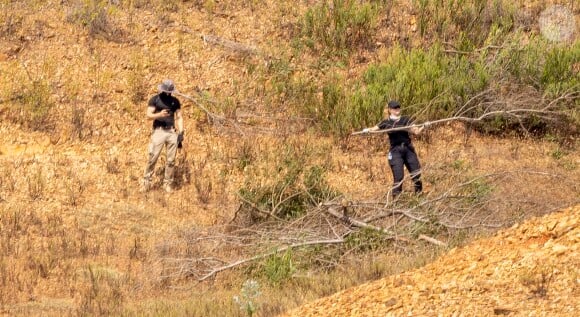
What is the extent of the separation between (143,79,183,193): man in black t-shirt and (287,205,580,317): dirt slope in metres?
5.78

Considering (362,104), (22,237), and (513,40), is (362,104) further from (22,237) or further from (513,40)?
(22,237)

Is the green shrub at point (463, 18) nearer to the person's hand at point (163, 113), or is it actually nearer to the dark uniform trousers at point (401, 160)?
the dark uniform trousers at point (401, 160)

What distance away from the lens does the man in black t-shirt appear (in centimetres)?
1230

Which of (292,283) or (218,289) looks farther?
(218,289)

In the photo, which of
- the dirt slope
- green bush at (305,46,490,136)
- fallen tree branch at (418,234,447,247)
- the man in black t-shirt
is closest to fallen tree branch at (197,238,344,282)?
fallen tree branch at (418,234,447,247)

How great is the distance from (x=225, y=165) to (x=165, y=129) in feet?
5.06

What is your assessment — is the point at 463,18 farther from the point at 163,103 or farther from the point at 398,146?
the point at 163,103

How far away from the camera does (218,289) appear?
9.24 metres

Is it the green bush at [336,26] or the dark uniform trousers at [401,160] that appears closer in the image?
the dark uniform trousers at [401,160]

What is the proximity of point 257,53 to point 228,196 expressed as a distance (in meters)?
3.87

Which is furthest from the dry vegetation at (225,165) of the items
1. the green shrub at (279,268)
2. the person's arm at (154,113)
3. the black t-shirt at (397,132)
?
the person's arm at (154,113)

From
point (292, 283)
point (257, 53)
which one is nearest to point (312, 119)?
point (257, 53)

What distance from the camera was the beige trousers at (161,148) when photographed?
Answer: 1257 centimetres

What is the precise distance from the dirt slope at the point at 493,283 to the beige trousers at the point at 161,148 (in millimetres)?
5937
